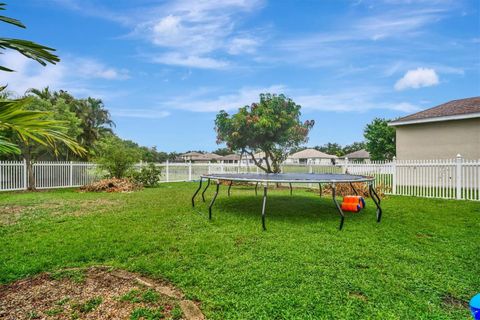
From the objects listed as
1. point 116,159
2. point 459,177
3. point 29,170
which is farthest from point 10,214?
point 459,177

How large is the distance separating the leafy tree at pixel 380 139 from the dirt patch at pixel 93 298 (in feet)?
86.4

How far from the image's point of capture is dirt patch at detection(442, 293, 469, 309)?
8.22 feet

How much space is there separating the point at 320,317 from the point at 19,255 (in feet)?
12.0

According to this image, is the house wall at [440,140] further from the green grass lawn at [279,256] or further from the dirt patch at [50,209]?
the dirt patch at [50,209]

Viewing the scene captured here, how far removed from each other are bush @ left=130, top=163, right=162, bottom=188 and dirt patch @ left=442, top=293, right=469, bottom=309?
40.9ft

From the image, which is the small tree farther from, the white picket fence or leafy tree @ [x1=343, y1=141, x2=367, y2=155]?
leafy tree @ [x1=343, y1=141, x2=367, y2=155]

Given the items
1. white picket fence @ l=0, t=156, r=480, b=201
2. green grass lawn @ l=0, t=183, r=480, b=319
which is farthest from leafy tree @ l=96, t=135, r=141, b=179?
green grass lawn @ l=0, t=183, r=480, b=319

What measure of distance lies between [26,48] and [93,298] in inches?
87.5

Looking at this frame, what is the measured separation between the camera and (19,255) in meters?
3.64

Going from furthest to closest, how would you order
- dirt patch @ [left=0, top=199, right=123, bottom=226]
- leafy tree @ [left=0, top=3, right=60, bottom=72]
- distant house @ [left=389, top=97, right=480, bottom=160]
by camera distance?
distant house @ [left=389, top=97, right=480, bottom=160] → dirt patch @ [left=0, top=199, right=123, bottom=226] → leafy tree @ [left=0, top=3, right=60, bottom=72]

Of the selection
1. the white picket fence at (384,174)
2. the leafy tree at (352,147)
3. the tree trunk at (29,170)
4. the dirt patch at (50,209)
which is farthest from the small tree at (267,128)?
the leafy tree at (352,147)

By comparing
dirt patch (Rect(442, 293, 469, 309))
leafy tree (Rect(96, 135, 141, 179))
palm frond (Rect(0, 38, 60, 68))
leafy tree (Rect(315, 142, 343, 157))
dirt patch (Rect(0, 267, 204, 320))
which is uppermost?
leafy tree (Rect(315, 142, 343, 157))

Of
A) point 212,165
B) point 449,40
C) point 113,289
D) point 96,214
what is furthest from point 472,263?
point 212,165

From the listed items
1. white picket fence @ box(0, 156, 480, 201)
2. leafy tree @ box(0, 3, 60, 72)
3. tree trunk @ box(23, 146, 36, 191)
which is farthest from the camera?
tree trunk @ box(23, 146, 36, 191)
